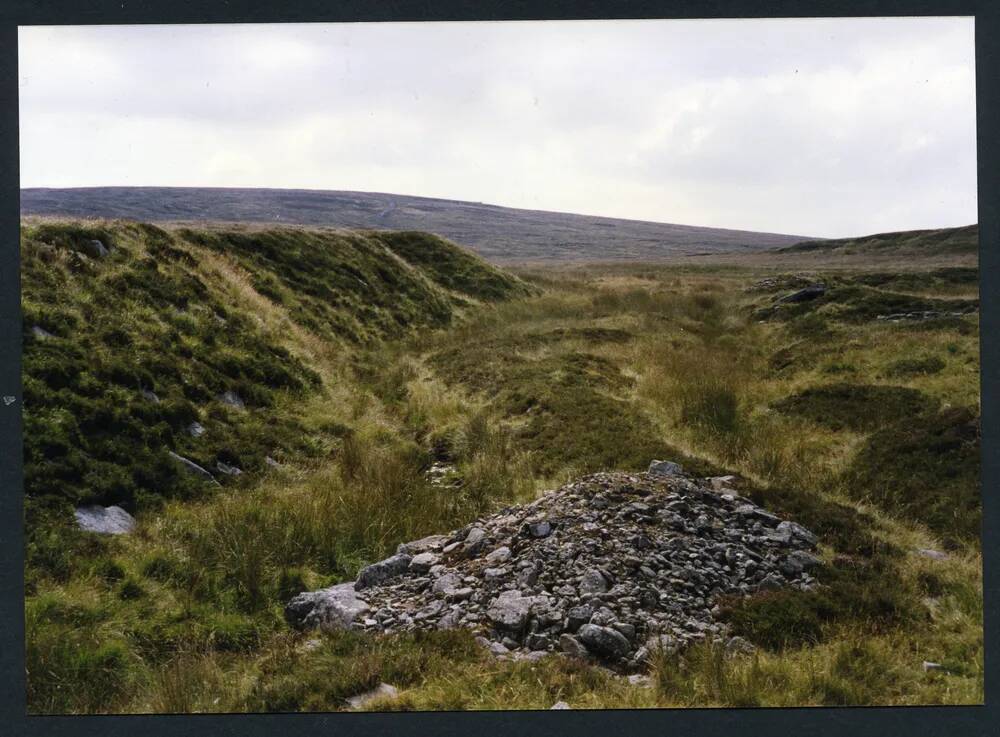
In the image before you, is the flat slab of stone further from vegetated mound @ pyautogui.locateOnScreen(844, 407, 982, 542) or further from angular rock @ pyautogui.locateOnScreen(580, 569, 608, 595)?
vegetated mound @ pyautogui.locateOnScreen(844, 407, 982, 542)

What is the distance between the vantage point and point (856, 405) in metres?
9.97

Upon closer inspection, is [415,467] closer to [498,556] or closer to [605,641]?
[498,556]

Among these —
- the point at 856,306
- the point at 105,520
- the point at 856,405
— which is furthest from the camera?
the point at 856,306

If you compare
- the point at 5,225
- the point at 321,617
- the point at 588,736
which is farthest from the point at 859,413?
the point at 5,225

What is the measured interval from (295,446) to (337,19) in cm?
628

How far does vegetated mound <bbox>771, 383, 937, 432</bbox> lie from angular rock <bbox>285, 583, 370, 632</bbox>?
7412mm

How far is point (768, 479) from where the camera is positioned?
848 cm

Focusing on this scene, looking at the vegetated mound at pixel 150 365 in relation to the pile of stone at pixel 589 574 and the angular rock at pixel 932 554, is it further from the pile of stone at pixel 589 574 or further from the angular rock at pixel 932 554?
the angular rock at pixel 932 554

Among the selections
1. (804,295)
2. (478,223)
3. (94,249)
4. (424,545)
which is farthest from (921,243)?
(478,223)

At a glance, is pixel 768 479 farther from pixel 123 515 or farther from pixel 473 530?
pixel 123 515

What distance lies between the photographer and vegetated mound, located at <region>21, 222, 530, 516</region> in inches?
289

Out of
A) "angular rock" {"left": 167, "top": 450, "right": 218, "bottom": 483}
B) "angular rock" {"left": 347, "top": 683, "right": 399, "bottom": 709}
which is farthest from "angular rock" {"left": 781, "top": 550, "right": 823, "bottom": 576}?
"angular rock" {"left": 167, "top": 450, "right": 218, "bottom": 483}

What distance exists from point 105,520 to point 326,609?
2.78 meters

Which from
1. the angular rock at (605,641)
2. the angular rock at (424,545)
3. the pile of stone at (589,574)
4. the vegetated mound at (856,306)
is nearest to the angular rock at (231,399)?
the angular rock at (424,545)
